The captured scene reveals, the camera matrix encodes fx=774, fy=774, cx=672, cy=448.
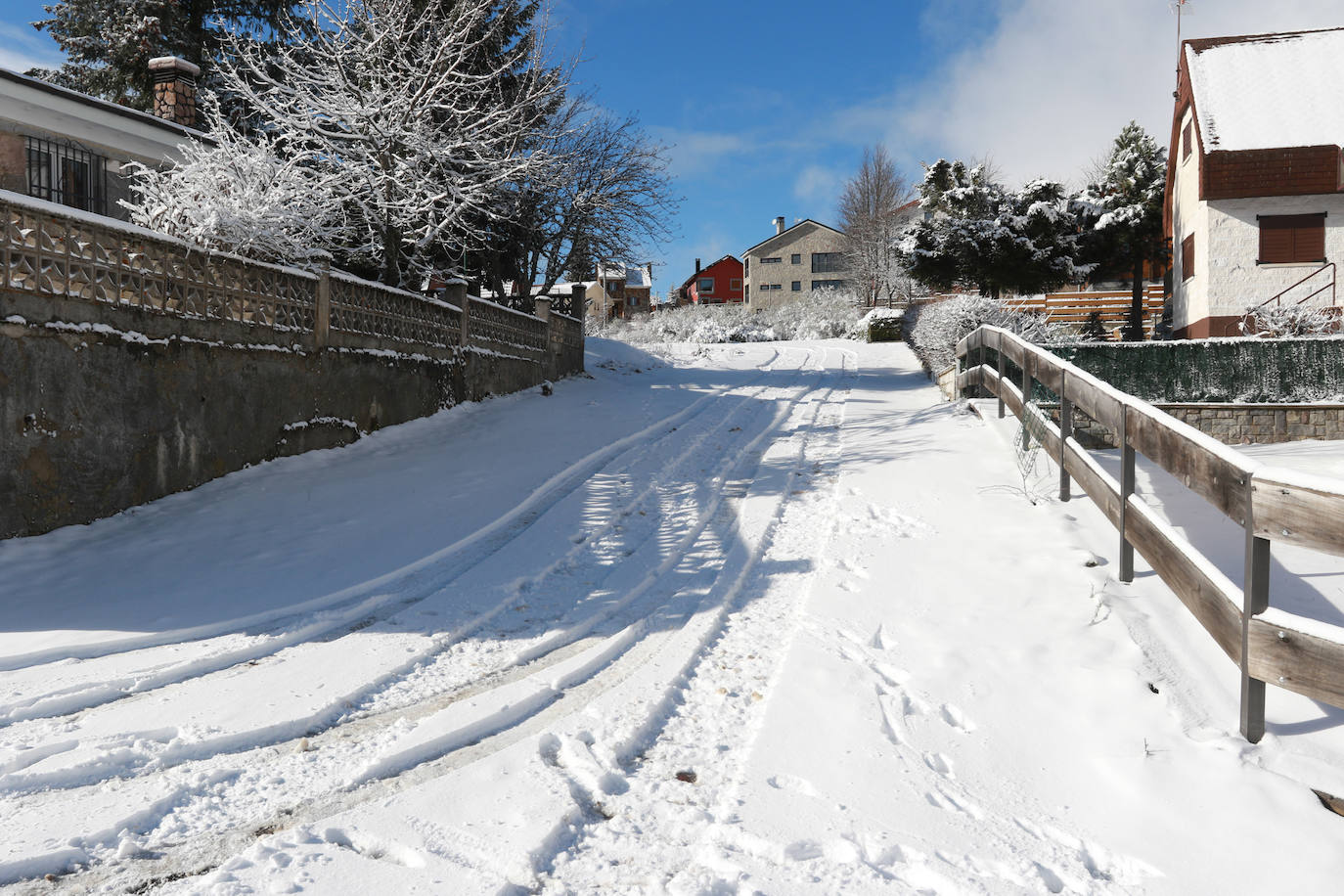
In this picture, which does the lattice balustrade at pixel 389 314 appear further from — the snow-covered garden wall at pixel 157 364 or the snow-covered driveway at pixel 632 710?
the snow-covered driveway at pixel 632 710

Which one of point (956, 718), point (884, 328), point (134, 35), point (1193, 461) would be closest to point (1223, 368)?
point (1193, 461)

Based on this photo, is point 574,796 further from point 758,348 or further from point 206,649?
point 758,348

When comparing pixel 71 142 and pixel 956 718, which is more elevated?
pixel 71 142

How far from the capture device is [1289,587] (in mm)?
4969

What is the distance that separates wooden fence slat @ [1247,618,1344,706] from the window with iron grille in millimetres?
17519

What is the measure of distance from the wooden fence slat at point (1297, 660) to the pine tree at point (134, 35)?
2672cm

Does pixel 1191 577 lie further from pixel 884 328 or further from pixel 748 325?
pixel 748 325

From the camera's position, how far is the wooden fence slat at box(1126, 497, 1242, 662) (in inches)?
131

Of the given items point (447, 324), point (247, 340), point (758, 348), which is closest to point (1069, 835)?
point (247, 340)

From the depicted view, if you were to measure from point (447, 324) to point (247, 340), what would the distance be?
4.33 metres

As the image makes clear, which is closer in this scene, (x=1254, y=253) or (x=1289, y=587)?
(x=1289, y=587)

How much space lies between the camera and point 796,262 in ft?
217

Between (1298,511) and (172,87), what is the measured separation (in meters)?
20.9

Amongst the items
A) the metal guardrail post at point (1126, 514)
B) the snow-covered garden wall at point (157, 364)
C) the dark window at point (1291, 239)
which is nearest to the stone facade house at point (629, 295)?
the dark window at point (1291, 239)
